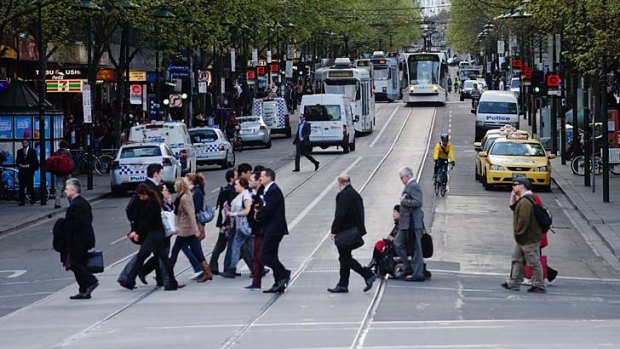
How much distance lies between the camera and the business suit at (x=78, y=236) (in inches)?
741

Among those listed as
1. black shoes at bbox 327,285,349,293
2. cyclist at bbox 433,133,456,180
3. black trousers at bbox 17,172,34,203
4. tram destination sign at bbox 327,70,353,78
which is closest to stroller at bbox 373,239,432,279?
black shoes at bbox 327,285,349,293

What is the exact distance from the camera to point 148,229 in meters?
Result: 19.6

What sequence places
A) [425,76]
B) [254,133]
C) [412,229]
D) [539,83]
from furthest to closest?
[425,76]
[254,133]
[539,83]
[412,229]

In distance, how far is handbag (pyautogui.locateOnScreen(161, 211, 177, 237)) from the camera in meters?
19.7

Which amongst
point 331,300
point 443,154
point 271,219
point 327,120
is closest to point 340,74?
point 327,120

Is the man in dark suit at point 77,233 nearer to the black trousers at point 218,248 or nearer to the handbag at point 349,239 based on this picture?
the black trousers at point 218,248

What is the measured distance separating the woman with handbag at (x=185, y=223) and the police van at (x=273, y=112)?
160 feet

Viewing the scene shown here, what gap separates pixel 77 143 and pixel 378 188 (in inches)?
807

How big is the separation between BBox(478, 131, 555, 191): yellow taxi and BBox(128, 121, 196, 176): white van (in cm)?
985

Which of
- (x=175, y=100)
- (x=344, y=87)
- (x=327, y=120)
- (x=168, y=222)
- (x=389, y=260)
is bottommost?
(x=389, y=260)

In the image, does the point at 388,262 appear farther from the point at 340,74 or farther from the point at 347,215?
the point at 340,74

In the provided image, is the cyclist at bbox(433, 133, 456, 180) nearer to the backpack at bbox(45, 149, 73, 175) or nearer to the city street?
the city street

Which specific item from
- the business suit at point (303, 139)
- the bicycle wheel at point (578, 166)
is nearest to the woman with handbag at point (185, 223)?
the business suit at point (303, 139)

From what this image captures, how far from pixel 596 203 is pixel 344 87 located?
108 ft
